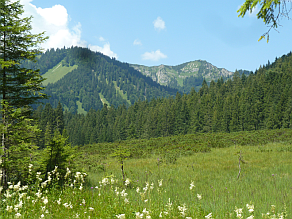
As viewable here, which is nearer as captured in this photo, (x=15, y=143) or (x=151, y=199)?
(x=151, y=199)

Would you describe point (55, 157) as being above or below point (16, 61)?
below

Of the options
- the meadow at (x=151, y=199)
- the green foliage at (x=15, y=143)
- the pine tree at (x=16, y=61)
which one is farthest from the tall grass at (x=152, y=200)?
the pine tree at (x=16, y=61)

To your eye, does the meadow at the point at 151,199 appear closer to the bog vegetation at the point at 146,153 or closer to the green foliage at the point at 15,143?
the bog vegetation at the point at 146,153

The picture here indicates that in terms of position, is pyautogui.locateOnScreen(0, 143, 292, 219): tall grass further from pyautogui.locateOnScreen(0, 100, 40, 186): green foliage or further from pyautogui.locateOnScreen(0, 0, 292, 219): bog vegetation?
pyautogui.locateOnScreen(0, 100, 40, 186): green foliage

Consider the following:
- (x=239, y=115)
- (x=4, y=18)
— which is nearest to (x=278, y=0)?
(x=4, y=18)

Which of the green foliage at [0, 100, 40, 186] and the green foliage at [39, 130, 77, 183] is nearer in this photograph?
the green foliage at [0, 100, 40, 186]

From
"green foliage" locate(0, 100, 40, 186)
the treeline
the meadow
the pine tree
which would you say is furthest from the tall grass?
the treeline

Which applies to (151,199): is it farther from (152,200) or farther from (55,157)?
(55,157)

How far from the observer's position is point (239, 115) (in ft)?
203

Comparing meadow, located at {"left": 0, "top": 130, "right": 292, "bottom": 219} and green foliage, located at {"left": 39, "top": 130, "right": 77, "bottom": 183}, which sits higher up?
green foliage, located at {"left": 39, "top": 130, "right": 77, "bottom": 183}

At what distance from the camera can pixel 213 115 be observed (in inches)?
2672

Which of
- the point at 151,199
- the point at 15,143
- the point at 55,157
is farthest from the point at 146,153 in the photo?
the point at 151,199

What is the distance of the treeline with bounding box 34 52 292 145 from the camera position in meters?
57.2

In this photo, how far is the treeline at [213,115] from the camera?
5725 centimetres
